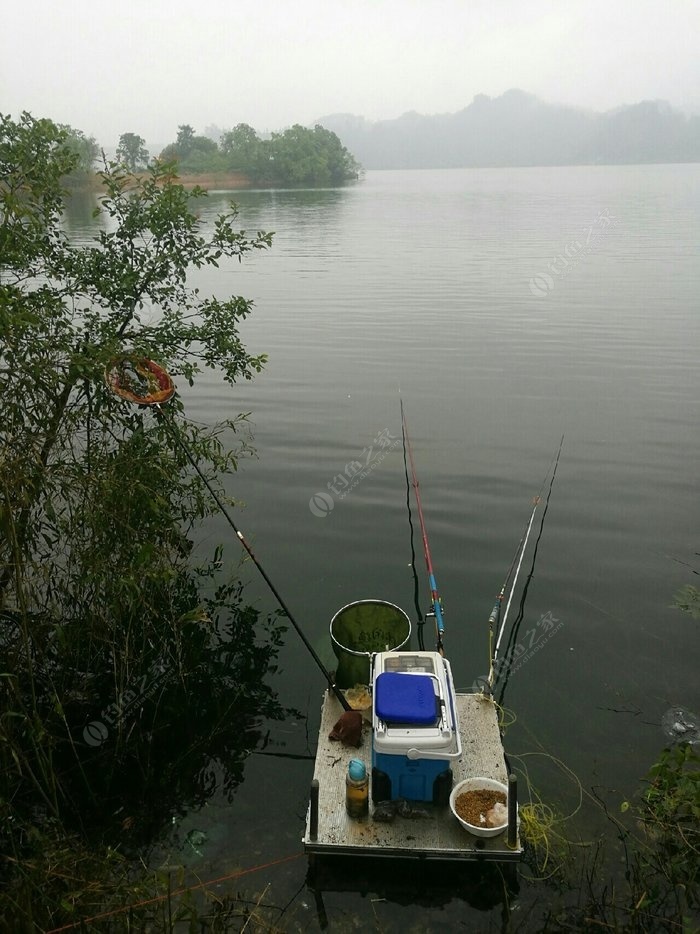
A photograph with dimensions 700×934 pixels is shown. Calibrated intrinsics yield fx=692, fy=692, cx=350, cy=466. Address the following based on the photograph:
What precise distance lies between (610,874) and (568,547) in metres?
5.68

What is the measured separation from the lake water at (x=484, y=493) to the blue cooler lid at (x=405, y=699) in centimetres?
148

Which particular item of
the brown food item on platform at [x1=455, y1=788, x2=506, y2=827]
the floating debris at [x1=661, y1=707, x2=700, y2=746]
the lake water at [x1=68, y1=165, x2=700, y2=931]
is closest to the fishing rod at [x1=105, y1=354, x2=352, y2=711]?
the brown food item on platform at [x1=455, y1=788, x2=506, y2=827]

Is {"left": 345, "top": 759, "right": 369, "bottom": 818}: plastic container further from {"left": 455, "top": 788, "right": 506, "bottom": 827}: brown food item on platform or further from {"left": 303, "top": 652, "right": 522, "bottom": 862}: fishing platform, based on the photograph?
{"left": 455, "top": 788, "right": 506, "bottom": 827}: brown food item on platform

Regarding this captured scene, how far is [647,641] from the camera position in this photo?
28.4 ft

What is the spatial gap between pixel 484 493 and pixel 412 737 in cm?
756

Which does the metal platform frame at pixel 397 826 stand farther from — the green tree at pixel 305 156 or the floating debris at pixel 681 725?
the green tree at pixel 305 156

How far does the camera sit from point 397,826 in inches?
216

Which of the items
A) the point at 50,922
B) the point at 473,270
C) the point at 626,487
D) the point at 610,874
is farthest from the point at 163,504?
the point at 473,270

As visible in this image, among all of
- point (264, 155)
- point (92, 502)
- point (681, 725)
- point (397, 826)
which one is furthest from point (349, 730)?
point (264, 155)

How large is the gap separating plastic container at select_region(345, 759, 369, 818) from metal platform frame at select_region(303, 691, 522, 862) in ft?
0.30

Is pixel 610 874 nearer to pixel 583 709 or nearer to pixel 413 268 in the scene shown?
pixel 583 709

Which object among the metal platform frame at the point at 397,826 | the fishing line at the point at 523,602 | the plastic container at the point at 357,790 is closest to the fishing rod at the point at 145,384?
the metal platform frame at the point at 397,826

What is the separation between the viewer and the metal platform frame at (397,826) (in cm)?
530

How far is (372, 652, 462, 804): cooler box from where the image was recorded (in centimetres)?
533
